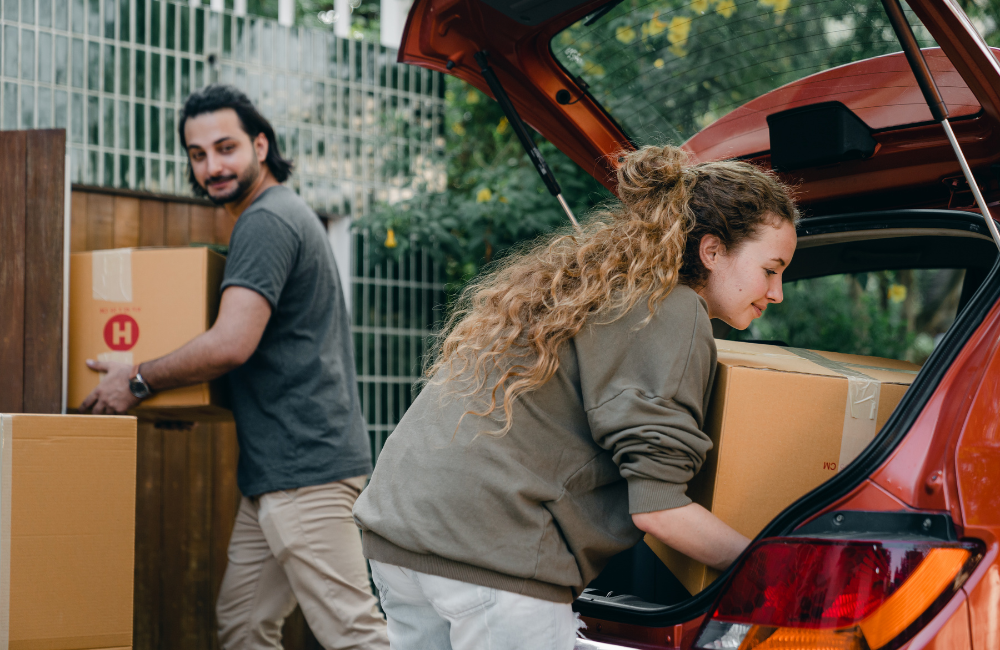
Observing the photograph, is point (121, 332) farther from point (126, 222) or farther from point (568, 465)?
point (568, 465)

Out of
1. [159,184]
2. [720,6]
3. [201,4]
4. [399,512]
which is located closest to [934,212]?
[720,6]

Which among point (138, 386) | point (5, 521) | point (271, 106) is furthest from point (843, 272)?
point (271, 106)

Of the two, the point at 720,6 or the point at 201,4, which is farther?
the point at 201,4

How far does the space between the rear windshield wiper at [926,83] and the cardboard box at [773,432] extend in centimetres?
37

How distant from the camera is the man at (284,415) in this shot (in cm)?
266

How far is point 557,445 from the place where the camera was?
1.52 metres

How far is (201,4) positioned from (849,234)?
10.8 ft

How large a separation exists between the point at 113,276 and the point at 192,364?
15.6 inches

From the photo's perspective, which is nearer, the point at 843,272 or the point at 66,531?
the point at 66,531

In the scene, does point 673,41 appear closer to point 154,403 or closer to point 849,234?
point 849,234

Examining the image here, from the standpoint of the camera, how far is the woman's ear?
168 centimetres

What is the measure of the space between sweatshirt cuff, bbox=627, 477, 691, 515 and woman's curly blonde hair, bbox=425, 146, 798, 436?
237 mm

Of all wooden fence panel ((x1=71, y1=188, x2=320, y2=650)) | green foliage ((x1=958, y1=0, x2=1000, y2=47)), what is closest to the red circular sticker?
wooden fence panel ((x1=71, y1=188, x2=320, y2=650))

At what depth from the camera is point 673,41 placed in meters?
2.47
